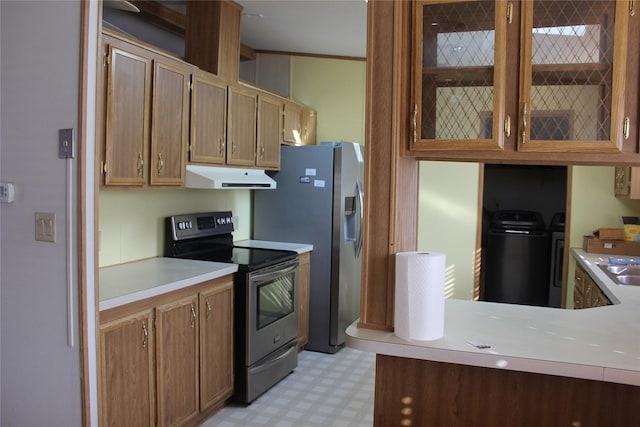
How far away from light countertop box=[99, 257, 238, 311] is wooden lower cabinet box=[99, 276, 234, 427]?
56 millimetres

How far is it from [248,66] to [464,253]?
2833mm

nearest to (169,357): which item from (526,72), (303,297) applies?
(303,297)

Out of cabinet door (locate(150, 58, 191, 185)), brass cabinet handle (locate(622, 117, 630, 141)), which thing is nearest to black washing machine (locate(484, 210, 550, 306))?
cabinet door (locate(150, 58, 191, 185))

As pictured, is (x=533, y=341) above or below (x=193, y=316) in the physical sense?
above

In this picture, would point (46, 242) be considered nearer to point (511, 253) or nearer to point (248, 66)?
point (248, 66)

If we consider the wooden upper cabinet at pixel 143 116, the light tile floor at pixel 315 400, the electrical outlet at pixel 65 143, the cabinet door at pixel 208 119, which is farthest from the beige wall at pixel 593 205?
the electrical outlet at pixel 65 143

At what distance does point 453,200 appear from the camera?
515cm

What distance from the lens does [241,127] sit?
3900 mm

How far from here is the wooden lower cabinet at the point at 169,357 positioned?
2398mm

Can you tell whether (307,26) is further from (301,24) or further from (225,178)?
(225,178)

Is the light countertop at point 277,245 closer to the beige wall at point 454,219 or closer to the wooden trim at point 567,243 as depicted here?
the beige wall at point 454,219

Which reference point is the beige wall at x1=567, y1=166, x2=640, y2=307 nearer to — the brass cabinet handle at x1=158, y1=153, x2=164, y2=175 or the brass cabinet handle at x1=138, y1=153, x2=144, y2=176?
the brass cabinet handle at x1=158, y1=153, x2=164, y2=175

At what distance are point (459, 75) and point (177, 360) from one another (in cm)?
204

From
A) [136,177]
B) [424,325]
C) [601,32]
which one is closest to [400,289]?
[424,325]
